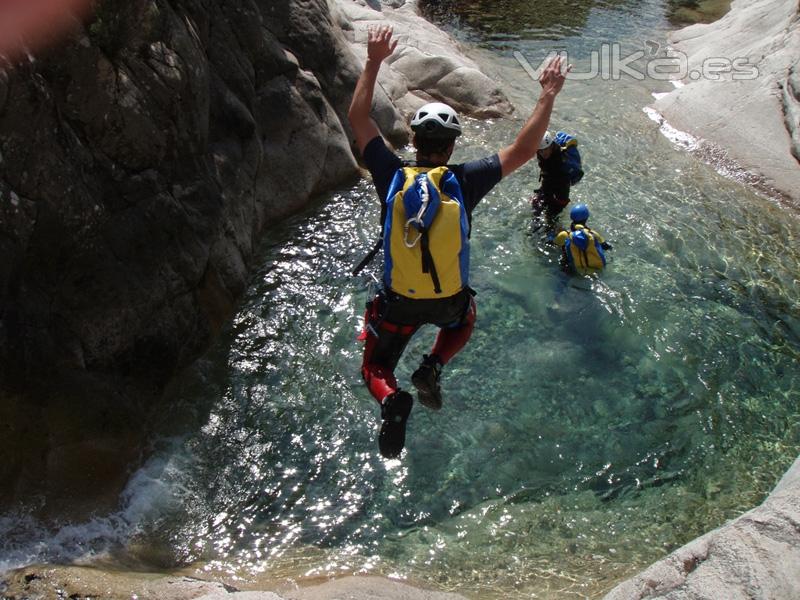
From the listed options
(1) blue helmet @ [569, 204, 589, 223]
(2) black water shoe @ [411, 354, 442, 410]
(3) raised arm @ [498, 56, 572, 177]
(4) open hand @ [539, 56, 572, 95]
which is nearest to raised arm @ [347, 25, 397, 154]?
(3) raised arm @ [498, 56, 572, 177]

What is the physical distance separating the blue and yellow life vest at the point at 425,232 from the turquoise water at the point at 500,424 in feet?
6.04

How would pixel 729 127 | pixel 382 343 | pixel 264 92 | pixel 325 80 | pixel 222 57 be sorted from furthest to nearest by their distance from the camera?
pixel 729 127 < pixel 325 80 < pixel 264 92 < pixel 222 57 < pixel 382 343

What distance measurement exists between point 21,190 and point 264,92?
15.8 feet

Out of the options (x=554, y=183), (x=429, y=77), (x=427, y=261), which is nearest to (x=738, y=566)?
(x=427, y=261)

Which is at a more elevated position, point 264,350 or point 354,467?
point 264,350

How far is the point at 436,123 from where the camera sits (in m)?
4.38

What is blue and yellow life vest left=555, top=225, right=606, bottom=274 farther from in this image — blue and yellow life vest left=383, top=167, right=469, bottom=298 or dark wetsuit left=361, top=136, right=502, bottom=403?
blue and yellow life vest left=383, top=167, right=469, bottom=298

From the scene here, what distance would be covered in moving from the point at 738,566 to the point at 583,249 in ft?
15.6

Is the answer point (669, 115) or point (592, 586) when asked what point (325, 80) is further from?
point (592, 586)

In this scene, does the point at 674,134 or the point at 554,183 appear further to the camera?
the point at 674,134

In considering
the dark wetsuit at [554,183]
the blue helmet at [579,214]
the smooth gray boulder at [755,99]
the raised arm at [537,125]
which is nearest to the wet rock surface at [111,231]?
the raised arm at [537,125]

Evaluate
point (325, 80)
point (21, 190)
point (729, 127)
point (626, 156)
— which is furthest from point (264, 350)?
point (729, 127)

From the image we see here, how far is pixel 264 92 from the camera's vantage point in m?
8.75

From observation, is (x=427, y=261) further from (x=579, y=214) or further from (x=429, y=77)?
(x=429, y=77)
